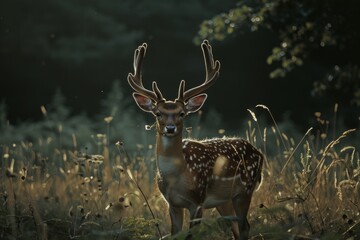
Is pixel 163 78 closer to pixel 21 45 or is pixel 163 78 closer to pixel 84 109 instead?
pixel 84 109

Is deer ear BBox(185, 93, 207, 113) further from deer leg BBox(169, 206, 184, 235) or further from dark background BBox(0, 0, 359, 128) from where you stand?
dark background BBox(0, 0, 359, 128)

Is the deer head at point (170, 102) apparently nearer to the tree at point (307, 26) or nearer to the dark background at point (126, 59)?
the tree at point (307, 26)

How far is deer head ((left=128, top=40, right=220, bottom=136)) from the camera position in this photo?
542 cm

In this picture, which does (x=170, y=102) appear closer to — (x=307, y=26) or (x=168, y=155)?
(x=168, y=155)

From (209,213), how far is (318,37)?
576 cm

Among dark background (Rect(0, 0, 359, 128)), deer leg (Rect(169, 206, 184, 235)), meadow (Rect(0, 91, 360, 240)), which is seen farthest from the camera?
dark background (Rect(0, 0, 359, 128))

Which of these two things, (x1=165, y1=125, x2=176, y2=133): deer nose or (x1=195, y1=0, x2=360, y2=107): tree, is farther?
(x1=195, y1=0, x2=360, y2=107): tree

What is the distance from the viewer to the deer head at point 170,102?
542cm

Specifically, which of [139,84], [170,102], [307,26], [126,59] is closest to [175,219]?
[170,102]

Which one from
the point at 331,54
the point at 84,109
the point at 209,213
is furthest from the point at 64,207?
the point at 84,109

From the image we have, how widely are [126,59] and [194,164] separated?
707 inches

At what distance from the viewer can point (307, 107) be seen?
21.2 meters

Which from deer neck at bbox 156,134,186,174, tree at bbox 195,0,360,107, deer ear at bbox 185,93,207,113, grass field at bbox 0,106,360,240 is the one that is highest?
tree at bbox 195,0,360,107

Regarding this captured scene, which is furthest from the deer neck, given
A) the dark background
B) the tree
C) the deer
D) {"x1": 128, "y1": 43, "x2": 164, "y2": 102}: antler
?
the dark background
